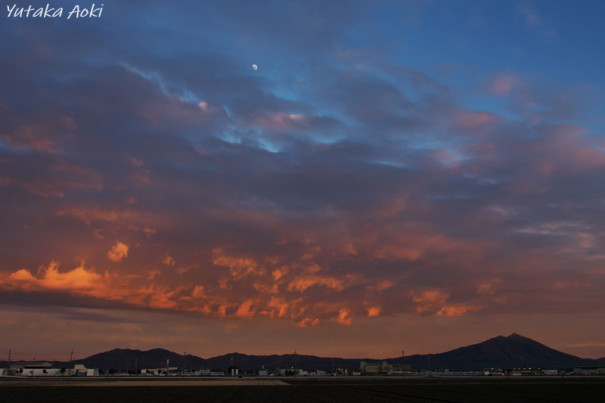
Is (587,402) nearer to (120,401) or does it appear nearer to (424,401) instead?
(424,401)

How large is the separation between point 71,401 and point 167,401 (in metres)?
12.7

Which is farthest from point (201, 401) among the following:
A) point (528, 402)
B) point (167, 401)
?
point (528, 402)

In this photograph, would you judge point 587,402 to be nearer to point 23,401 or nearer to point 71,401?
point 71,401

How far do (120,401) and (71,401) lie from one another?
6653 mm

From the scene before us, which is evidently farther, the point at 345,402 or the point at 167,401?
Result: the point at 167,401

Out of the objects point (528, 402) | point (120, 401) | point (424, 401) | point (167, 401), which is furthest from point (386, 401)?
point (120, 401)

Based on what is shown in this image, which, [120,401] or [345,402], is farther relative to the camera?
[120,401]

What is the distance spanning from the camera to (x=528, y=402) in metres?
73.6

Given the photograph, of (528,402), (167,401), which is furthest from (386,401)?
(167,401)

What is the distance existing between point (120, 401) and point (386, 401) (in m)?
35.3

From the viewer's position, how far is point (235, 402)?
71.8 meters

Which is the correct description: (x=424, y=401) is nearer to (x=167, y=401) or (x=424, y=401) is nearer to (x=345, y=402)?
(x=345, y=402)

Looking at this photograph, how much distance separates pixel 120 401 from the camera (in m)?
74.5

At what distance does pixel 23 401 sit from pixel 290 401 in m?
35.8
